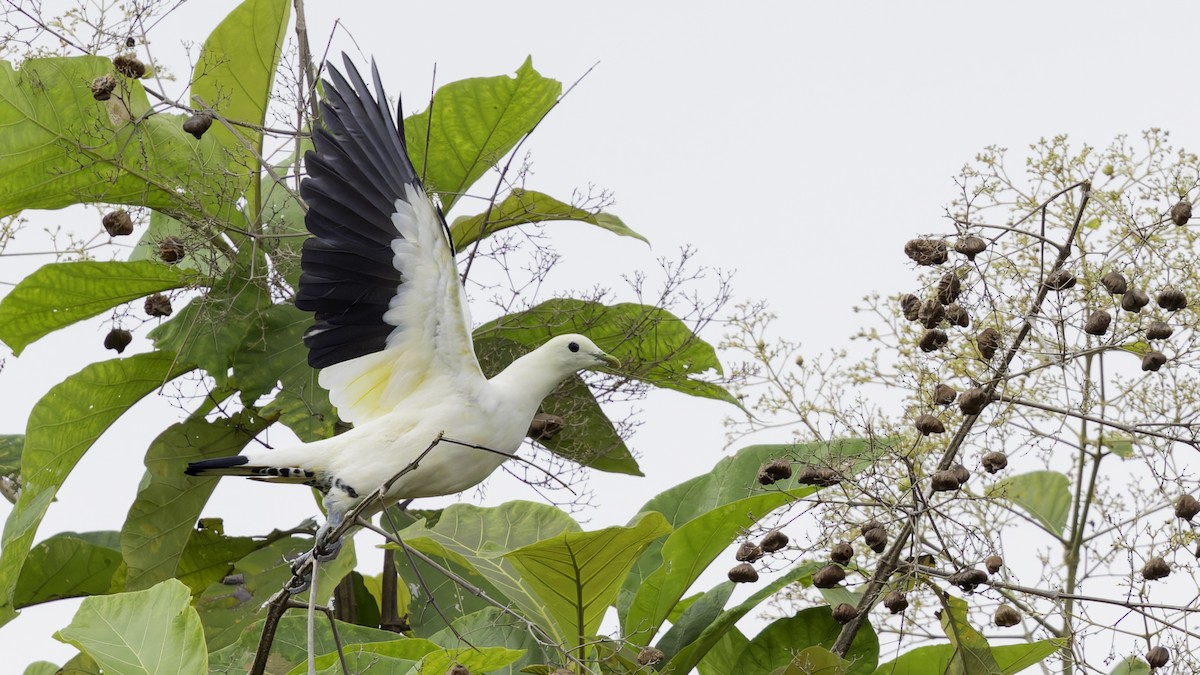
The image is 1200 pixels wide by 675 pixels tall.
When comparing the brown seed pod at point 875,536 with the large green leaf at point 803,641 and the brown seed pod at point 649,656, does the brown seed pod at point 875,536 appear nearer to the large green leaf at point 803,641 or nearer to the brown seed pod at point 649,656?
the brown seed pod at point 649,656

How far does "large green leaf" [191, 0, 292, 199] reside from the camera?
3932mm

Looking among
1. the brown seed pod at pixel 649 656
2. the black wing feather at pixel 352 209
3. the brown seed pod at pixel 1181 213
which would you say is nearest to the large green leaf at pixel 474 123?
the black wing feather at pixel 352 209

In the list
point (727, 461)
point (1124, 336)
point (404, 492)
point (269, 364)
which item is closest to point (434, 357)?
point (404, 492)

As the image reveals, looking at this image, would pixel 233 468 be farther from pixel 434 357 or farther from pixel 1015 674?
pixel 1015 674

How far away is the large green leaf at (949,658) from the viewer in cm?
321

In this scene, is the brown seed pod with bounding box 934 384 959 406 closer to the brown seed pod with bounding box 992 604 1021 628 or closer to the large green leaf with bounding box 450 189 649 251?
the brown seed pod with bounding box 992 604 1021 628

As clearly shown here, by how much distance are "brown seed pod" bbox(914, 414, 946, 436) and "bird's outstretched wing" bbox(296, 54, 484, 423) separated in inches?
38.7

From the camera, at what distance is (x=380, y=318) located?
3.27 meters

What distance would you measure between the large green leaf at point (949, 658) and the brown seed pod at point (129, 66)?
2.22 meters

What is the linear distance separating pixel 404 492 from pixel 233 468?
0.37 meters

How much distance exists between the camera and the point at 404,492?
10.5ft

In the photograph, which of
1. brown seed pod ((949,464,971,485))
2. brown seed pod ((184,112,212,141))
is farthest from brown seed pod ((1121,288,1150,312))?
brown seed pod ((184,112,212,141))

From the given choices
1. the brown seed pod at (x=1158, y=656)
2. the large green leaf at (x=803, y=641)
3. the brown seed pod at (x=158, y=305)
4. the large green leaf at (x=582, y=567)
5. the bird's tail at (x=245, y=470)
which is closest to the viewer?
the brown seed pod at (x=1158, y=656)

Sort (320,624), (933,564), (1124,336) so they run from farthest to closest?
(320,624) < (933,564) < (1124,336)
